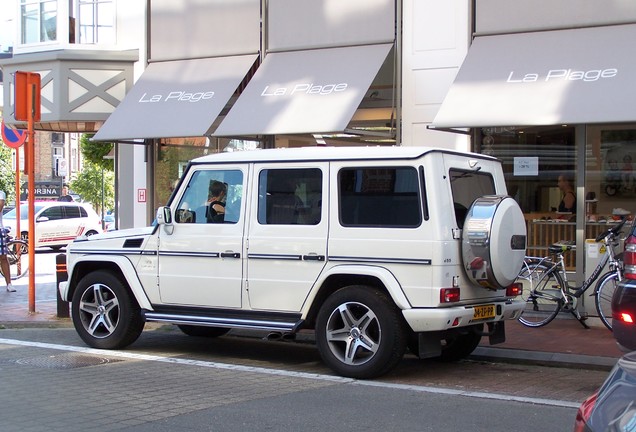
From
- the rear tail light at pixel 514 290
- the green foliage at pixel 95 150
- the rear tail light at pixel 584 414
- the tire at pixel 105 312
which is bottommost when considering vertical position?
the tire at pixel 105 312

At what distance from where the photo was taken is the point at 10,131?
15.9 metres

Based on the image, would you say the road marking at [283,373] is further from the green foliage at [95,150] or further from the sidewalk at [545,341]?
the green foliage at [95,150]

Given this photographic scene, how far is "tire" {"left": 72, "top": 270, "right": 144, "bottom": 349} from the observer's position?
9477 mm

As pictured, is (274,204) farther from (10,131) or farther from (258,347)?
(10,131)

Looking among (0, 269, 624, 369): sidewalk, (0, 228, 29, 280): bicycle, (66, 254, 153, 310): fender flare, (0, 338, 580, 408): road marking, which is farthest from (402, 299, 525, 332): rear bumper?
(0, 228, 29, 280): bicycle

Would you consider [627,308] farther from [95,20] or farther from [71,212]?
[71,212]

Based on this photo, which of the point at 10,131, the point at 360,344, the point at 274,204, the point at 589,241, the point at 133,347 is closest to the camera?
the point at 360,344

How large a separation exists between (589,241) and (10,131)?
426 inches

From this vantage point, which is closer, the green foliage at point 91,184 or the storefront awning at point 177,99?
the storefront awning at point 177,99

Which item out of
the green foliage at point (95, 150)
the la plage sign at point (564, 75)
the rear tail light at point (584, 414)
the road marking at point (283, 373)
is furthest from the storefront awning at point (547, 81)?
the green foliage at point (95, 150)

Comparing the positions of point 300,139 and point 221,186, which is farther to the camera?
point 300,139

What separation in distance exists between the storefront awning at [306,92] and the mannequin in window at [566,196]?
3.10 meters

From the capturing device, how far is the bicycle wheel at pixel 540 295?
36.2 feet

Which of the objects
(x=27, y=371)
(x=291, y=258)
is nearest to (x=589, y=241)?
(x=291, y=258)
